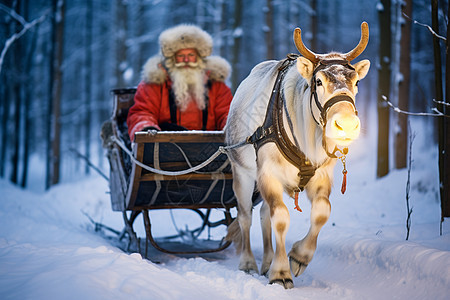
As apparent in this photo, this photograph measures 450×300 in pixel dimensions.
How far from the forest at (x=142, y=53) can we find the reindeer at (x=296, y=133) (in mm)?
419

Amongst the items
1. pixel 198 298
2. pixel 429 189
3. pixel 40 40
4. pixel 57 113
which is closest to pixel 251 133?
pixel 198 298

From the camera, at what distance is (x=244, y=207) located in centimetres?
429

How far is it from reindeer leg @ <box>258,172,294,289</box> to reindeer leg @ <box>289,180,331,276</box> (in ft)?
0.36

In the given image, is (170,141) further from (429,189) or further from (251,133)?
(429,189)

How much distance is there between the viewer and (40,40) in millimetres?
21344

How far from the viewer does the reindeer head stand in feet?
8.91

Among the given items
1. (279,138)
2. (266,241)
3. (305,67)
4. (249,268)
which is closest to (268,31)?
(266,241)

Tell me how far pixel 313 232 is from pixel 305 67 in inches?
49.1

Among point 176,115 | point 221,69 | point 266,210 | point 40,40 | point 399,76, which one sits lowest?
point 266,210

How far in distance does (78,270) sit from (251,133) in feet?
5.92

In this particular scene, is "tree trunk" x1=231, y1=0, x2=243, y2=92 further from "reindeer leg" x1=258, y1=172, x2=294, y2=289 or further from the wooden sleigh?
"reindeer leg" x1=258, y1=172, x2=294, y2=289

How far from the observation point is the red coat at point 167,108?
5.05 meters

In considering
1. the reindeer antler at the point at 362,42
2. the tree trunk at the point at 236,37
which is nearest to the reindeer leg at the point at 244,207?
the reindeer antler at the point at 362,42

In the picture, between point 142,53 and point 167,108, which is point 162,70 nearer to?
point 167,108
